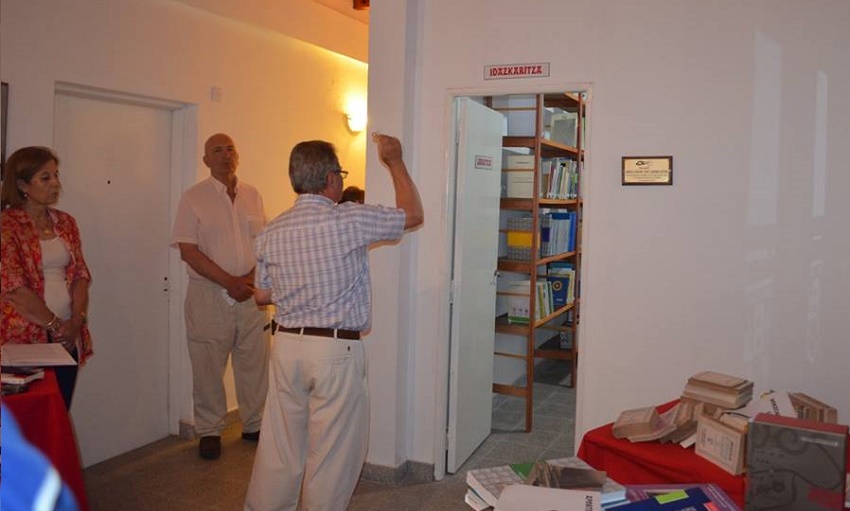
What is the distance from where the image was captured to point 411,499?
370 cm

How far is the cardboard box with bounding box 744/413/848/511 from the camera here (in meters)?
Answer: 1.72

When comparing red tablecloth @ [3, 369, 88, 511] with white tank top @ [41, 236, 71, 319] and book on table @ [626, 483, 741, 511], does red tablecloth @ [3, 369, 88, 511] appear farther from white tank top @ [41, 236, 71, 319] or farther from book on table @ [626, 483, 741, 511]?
book on table @ [626, 483, 741, 511]

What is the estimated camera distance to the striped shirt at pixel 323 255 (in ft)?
8.89

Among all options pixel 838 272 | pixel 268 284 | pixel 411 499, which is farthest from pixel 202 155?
pixel 838 272

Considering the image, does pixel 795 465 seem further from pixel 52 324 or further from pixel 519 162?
pixel 519 162

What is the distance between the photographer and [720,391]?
2.40 meters

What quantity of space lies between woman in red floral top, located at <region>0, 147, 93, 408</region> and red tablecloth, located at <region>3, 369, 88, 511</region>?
2.37 ft

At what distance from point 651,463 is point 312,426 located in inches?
50.9

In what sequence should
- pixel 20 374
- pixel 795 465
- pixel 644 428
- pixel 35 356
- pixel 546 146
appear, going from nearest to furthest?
pixel 795 465 → pixel 644 428 → pixel 20 374 → pixel 35 356 → pixel 546 146

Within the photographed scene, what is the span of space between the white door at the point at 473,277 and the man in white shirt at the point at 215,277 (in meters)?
1.22

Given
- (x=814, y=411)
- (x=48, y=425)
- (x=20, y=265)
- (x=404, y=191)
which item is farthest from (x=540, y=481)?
(x=20, y=265)

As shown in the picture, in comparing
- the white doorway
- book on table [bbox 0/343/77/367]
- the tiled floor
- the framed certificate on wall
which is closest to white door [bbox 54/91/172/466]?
the white doorway

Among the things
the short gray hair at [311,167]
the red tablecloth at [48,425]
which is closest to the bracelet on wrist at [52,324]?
the red tablecloth at [48,425]

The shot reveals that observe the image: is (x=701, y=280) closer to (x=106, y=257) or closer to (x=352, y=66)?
(x=106, y=257)
